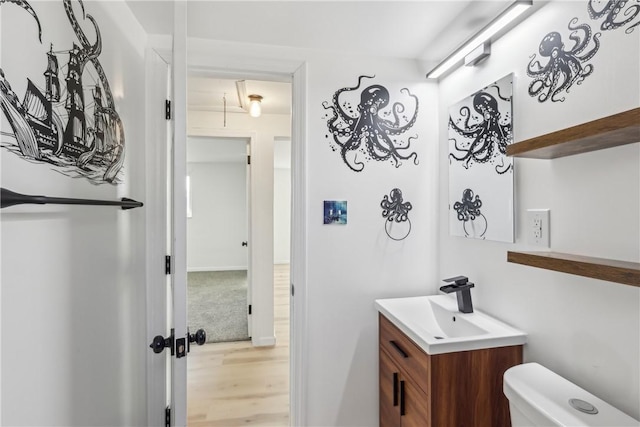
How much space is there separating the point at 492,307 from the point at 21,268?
5.72 ft

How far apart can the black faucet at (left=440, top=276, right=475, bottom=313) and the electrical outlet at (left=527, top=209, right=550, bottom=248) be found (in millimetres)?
360

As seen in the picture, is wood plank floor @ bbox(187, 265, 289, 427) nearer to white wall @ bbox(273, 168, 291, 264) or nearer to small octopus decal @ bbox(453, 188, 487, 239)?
small octopus decal @ bbox(453, 188, 487, 239)

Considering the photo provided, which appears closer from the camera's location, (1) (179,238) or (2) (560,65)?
(1) (179,238)

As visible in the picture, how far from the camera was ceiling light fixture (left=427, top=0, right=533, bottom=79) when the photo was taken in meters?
1.17

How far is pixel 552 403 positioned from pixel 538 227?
0.62m

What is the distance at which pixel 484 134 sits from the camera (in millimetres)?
1515

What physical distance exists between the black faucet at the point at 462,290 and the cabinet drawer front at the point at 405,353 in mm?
315

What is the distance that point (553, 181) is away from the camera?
118 centimetres

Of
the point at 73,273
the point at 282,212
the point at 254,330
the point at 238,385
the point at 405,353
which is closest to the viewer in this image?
the point at 73,273

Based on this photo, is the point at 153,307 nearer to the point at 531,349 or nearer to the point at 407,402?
the point at 407,402

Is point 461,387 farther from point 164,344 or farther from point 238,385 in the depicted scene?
point 238,385

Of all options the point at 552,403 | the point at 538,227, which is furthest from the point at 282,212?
the point at 552,403

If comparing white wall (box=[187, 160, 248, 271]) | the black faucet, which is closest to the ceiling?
the black faucet

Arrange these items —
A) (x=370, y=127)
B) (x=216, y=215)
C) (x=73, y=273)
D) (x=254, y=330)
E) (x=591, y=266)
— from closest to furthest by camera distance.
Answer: (x=591, y=266), (x=73, y=273), (x=370, y=127), (x=254, y=330), (x=216, y=215)
